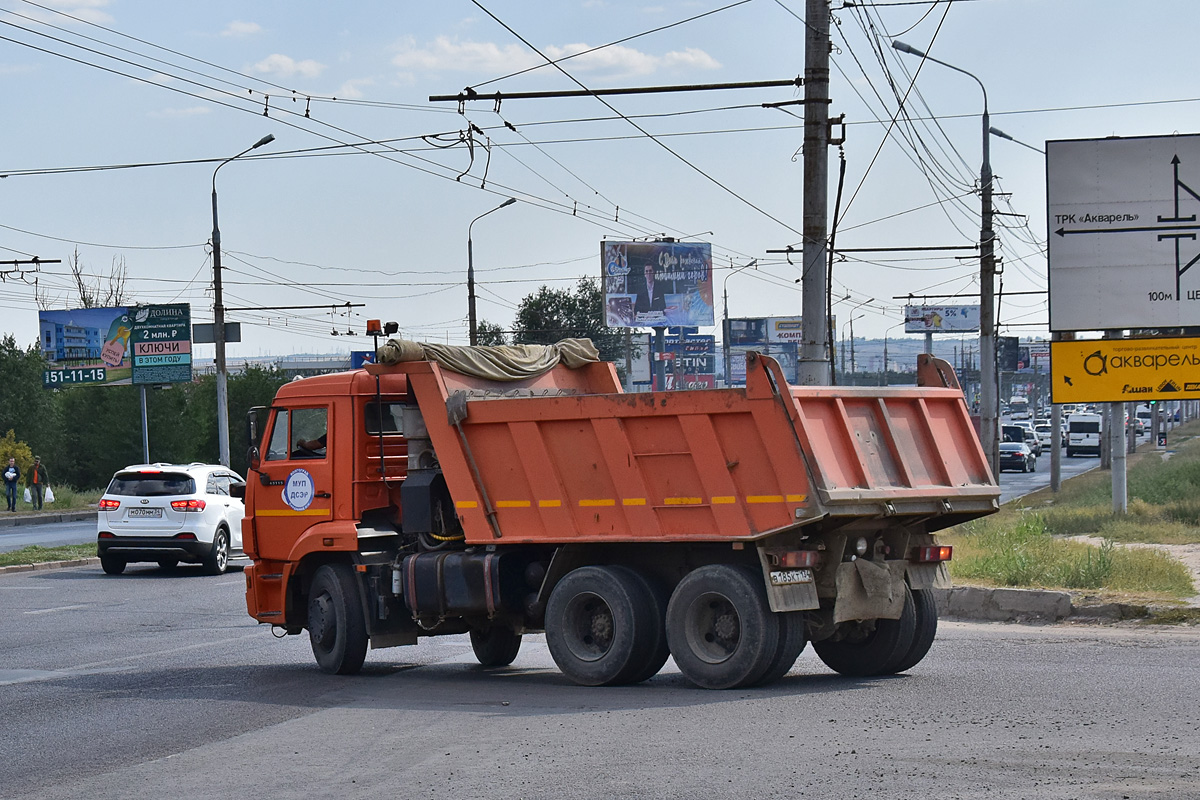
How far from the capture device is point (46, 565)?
2403 centimetres

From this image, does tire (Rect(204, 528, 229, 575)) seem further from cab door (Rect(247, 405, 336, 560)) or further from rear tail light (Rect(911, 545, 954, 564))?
rear tail light (Rect(911, 545, 954, 564))

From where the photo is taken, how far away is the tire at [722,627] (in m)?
9.68

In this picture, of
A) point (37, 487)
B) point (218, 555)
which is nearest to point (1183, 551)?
point (218, 555)

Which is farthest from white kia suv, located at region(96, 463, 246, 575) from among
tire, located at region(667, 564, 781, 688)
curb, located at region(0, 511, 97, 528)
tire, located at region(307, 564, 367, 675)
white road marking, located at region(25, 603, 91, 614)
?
curb, located at region(0, 511, 97, 528)

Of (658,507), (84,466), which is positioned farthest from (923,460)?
(84,466)

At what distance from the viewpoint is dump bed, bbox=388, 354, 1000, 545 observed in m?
9.53

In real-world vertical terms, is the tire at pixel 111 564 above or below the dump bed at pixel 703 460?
below

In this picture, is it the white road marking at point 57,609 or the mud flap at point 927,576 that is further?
the white road marking at point 57,609

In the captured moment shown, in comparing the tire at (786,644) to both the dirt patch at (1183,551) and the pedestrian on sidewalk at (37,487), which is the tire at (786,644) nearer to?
the dirt patch at (1183,551)

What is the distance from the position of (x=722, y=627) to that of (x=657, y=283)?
201ft

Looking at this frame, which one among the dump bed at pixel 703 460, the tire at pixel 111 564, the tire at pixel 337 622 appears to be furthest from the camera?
the tire at pixel 111 564

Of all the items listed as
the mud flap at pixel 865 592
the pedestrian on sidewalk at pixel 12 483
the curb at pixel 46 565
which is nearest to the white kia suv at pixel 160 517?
the curb at pixel 46 565

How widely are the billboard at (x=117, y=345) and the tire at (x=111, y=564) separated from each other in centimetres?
2406

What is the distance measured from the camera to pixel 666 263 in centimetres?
7106
